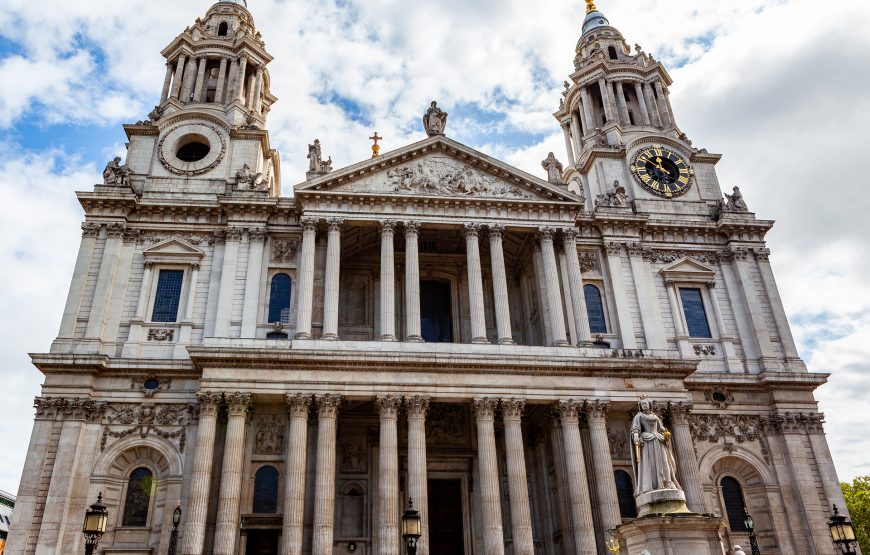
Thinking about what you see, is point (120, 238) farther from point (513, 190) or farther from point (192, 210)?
point (513, 190)

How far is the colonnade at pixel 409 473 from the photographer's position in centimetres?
2345

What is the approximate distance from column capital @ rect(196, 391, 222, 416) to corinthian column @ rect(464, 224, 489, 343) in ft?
33.3

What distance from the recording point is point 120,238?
30.7 metres

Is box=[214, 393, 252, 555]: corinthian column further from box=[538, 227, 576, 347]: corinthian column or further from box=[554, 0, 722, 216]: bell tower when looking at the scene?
box=[554, 0, 722, 216]: bell tower

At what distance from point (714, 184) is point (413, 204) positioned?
17.5m

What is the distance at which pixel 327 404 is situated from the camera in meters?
25.4

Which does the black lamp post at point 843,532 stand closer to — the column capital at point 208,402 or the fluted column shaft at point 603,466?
the fluted column shaft at point 603,466

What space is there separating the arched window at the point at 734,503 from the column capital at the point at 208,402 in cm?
2117

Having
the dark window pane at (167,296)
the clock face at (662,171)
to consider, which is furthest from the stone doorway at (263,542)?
the clock face at (662,171)

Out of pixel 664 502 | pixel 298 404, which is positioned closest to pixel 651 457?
pixel 664 502

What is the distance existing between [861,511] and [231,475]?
1870 inches

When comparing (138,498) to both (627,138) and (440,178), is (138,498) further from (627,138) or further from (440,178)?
(627,138)

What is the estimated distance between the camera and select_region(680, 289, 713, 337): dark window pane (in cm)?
3253

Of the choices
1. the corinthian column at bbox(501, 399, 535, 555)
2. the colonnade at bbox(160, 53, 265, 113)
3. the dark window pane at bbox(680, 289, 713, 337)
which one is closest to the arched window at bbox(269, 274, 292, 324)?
the corinthian column at bbox(501, 399, 535, 555)
